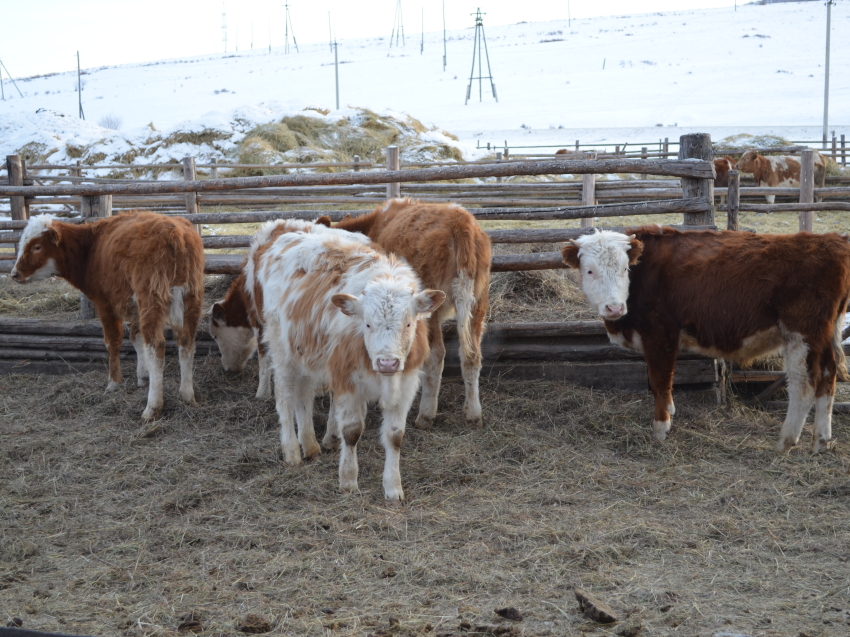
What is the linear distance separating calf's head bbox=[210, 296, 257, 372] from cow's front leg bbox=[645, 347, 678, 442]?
10.9 ft

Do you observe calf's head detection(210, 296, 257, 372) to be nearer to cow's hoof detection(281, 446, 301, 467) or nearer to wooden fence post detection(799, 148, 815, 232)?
cow's hoof detection(281, 446, 301, 467)

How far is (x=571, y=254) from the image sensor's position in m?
5.52

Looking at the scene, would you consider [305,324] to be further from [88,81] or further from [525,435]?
[88,81]

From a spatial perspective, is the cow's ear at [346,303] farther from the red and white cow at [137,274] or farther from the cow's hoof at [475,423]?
the red and white cow at [137,274]

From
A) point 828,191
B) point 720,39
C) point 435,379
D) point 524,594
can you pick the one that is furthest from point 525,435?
point 720,39

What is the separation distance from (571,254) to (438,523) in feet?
7.74

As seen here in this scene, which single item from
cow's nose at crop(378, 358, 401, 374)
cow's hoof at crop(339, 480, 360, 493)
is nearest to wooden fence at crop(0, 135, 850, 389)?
cow's hoof at crop(339, 480, 360, 493)

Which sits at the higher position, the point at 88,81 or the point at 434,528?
the point at 88,81

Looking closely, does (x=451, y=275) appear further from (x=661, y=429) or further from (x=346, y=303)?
(x=661, y=429)

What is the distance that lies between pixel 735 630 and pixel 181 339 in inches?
184

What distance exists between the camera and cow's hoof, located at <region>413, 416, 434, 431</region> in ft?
18.6

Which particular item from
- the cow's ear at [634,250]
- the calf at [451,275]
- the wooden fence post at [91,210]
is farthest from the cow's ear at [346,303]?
the wooden fence post at [91,210]

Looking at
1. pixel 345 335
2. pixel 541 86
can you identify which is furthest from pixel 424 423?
pixel 541 86

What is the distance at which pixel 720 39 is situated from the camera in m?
69.0
